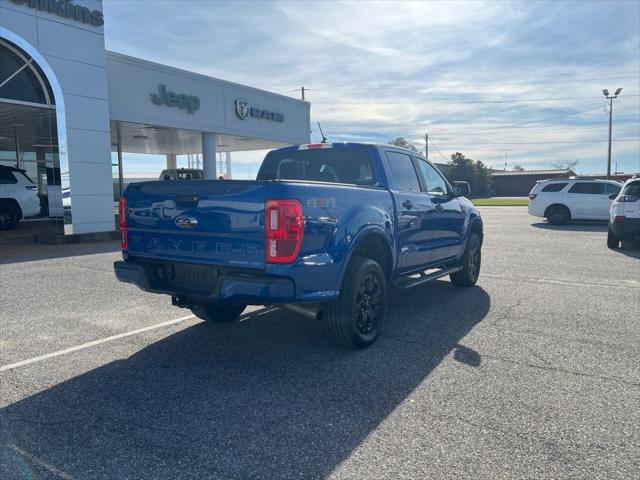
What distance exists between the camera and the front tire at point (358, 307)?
181 inches

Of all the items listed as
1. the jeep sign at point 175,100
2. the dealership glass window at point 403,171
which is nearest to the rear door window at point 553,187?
the jeep sign at point 175,100

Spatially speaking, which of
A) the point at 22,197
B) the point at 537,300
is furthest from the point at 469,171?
the point at 537,300

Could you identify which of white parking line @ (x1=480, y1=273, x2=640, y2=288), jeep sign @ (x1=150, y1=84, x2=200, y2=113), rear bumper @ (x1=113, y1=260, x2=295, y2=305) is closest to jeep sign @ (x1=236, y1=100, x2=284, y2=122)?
jeep sign @ (x1=150, y1=84, x2=200, y2=113)

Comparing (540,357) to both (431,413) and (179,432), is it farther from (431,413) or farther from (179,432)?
(179,432)

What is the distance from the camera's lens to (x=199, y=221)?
4297 millimetres

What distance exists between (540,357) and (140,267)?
366 cm

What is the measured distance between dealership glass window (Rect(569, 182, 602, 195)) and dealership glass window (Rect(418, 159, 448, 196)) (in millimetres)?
14675

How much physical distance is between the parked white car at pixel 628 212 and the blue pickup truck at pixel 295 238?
7450 mm

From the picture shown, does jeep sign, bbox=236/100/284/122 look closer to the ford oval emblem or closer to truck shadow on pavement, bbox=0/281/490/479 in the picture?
truck shadow on pavement, bbox=0/281/490/479

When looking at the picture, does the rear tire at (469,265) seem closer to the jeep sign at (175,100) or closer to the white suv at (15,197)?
the jeep sign at (175,100)

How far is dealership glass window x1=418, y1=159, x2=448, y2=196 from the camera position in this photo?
668 centimetres

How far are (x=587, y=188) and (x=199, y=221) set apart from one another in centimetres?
1889

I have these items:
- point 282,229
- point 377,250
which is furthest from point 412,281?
point 282,229

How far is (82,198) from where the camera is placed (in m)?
14.0
